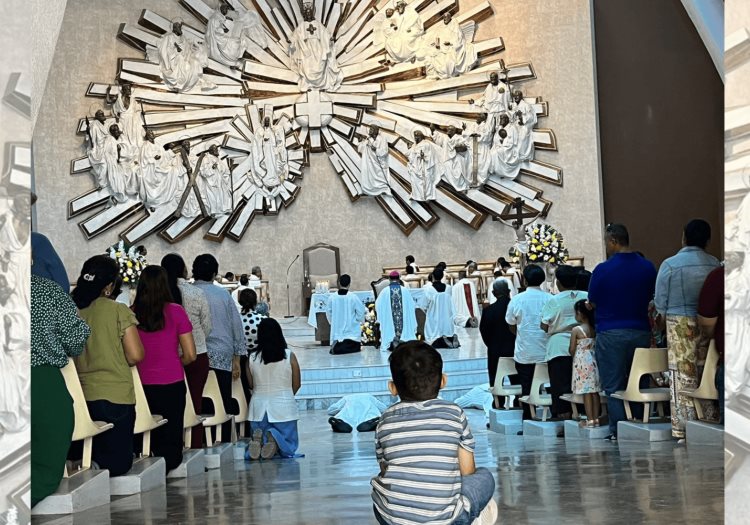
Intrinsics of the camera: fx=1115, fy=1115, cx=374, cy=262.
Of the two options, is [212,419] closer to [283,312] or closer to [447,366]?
[447,366]

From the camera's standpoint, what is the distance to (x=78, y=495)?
4695 mm

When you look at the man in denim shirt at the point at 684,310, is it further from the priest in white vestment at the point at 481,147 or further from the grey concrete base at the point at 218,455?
the priest in white vestment at the point at 481,147

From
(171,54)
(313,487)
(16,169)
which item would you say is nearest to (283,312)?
(171,54)

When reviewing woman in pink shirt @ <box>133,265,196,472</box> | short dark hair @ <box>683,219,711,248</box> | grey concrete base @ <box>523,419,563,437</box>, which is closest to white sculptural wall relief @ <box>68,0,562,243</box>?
grey concrete base @ <box>523,419,563,437</box>

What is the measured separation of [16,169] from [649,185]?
445 inches

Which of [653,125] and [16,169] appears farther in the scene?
[653,125]

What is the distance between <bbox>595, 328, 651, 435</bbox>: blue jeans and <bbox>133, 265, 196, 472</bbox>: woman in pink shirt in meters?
2.41

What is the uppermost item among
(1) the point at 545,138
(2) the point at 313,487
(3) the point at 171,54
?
(3) the point at 171,54

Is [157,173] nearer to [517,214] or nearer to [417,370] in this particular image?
[517,214]

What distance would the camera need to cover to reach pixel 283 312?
16797 mm

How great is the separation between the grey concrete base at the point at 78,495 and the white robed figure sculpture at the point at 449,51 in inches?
487

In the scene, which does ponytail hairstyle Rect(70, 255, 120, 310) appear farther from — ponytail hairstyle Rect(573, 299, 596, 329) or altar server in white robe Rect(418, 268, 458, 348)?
altar server in white robe Rect(418, 268, 458, 348)

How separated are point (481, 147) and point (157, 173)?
476 cm

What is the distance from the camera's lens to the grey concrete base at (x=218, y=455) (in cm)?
665
